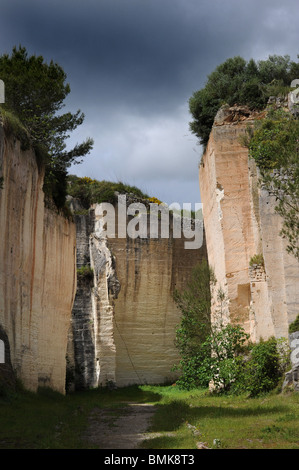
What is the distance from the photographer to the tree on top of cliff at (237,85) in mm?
21312

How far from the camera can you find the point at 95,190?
26.7m

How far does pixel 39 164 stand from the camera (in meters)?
15.8

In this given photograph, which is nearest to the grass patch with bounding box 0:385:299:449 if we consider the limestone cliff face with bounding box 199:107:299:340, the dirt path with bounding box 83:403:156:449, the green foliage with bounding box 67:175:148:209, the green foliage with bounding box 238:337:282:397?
the dirt path with bounding box 83:403:156:449

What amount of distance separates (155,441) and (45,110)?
532 inches

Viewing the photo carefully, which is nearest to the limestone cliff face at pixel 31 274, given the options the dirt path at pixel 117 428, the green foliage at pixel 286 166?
the dirt path at pixel 117 428

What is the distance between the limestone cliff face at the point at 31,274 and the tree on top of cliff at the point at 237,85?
796cm

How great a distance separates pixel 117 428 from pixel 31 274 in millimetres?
6055

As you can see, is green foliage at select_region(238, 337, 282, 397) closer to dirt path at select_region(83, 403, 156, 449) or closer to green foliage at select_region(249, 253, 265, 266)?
green foliage at select_region(249, 253, 265, 266)

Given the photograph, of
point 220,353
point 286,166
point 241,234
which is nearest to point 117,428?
point 286,166

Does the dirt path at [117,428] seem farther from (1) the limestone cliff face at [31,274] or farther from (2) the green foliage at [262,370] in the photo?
(2) the green foliage at [262,370]

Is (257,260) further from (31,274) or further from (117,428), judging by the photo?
(117,428)

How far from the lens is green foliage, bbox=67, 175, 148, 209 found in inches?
1025
